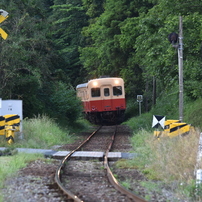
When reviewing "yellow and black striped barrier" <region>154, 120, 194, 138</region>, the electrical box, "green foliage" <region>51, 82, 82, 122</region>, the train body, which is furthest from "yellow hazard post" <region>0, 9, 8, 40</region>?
the train body

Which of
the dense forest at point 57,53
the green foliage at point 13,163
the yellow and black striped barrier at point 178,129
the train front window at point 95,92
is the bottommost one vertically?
the green foliage at point 13,163

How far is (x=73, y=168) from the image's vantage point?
10.7 m

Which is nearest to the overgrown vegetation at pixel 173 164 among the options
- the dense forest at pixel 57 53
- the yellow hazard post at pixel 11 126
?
the yellow hazard post at pixel 11 126

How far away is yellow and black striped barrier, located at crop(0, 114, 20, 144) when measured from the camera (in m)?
15.3

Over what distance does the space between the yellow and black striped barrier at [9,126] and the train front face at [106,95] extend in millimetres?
15896

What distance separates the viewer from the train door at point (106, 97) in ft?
103

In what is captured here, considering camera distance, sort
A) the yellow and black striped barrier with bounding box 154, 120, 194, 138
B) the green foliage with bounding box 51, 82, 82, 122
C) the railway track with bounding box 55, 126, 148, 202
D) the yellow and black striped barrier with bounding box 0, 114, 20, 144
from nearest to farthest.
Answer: the railway track with bounding box 55, 126, 148, 202 → the yellow and black striped barrier with bounding box 154, 120, 194, 138 → the yellow and black striped barrier with bounding box 0, 114, 20, 144 → the green foliage with bounding box 51, 82, 82, 122

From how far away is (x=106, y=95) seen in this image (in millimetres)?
31594

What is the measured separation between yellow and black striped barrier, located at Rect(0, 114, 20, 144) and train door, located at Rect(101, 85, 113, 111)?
15911 mm

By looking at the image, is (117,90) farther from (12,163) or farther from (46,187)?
(46,187)

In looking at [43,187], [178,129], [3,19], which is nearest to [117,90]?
[178,129]

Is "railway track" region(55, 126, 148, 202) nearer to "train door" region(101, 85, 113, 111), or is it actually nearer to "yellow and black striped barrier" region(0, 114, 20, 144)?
"yellow and black striped barrier" region(0, 114, 20, 144)

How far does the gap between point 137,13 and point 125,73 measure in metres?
4.85

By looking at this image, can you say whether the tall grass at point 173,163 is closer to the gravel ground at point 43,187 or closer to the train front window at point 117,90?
the gravel ground at point 43,187
